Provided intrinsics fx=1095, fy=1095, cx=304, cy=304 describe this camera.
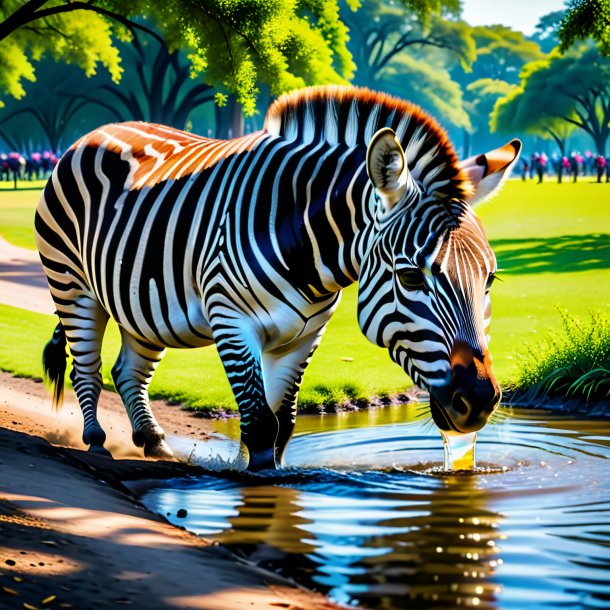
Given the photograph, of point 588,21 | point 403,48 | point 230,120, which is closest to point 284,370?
point 588,21

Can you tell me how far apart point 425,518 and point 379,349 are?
849 centimetres

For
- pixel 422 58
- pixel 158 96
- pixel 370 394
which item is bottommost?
pixel 370 394

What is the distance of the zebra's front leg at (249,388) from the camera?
6.54 meters

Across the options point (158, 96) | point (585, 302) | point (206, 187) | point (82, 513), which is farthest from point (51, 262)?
point (158, 96)

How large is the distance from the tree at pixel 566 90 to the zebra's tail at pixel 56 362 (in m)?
51.6

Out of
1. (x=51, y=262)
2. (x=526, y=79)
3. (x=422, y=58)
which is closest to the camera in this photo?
(x=51, y=262)

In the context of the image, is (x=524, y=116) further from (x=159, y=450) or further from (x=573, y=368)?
(x=159, y=450)

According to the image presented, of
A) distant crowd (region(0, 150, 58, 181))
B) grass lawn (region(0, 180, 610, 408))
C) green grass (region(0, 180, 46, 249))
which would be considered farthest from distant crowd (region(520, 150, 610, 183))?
green grass (region(0, 180, 46, 249))

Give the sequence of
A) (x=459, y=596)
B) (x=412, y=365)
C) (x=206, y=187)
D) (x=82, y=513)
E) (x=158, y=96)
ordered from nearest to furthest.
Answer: (x=459, y=596), (x=82, y=513), (x=412, y=365), (x=206, y=187), (x=158, y=96)

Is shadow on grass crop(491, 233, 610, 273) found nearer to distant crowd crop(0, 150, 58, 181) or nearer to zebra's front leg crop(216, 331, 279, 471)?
zebra's front leg crop(216, 331, 279, 471)

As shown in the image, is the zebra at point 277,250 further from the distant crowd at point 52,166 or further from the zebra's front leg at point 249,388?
the distant crowd at point 52,166

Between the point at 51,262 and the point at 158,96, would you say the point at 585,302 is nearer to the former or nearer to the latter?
the point at 51,262

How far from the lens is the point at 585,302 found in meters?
17.3

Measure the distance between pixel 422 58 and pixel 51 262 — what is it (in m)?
103
